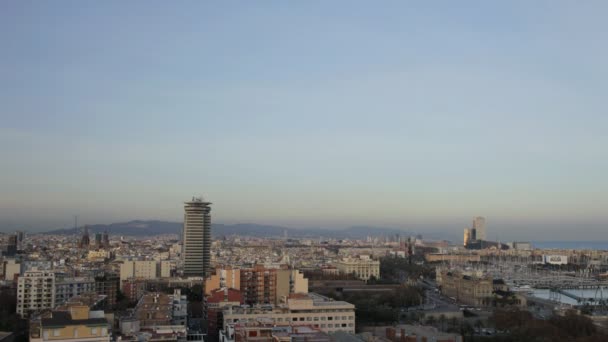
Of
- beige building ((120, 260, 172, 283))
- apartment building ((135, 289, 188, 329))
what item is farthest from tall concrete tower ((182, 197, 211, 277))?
apartment building ((135, 289, 188, 329))

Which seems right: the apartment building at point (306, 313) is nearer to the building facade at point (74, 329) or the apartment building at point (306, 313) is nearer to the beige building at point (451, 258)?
the building facade at point (74, 329)

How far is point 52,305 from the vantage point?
29375 millimetres

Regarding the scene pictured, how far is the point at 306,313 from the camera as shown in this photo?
24438 millimetres

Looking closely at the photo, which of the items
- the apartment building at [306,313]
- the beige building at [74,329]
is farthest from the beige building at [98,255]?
the beige building at [74,329]

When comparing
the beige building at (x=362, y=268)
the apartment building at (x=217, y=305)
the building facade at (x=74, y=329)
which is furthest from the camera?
the beige building at (x=362, y=268)

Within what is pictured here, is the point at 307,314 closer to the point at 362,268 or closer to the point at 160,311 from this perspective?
the point at 160,311

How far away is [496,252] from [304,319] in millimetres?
85229

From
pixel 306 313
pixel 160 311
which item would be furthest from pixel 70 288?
pixel 306 313

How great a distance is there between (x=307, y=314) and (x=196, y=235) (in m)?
28.3

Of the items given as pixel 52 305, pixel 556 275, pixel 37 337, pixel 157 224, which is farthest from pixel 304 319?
pixel 157 224

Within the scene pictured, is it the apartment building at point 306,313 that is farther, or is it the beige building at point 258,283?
the beige building at point 258,283

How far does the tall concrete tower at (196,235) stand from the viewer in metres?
51.1

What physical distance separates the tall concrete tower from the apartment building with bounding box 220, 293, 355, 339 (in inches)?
1042

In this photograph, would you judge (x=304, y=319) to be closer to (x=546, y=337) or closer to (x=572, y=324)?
(x=546, y=337)
